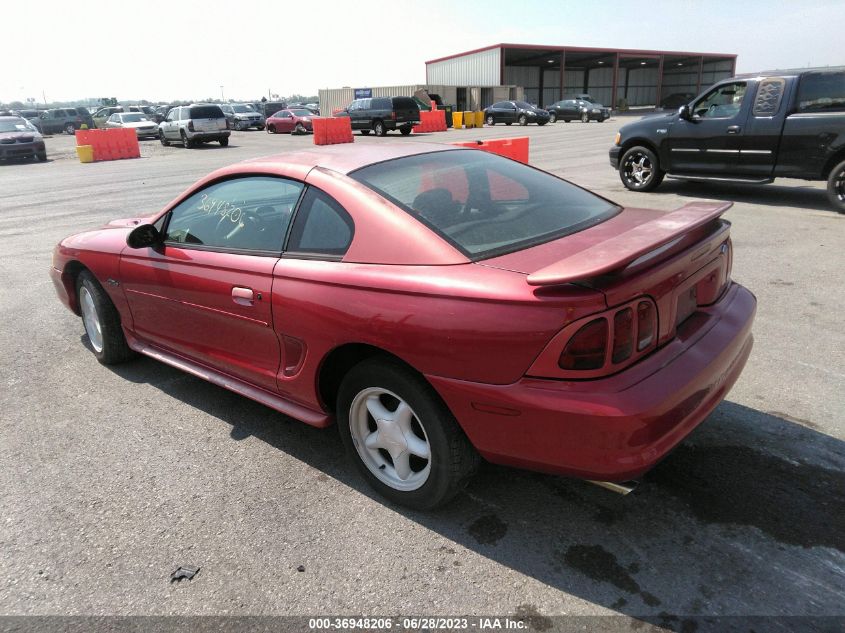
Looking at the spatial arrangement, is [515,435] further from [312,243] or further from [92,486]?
[92,486]

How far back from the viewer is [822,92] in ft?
27.5

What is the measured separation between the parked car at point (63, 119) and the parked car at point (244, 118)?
38.7 ft

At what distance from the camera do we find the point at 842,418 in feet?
10.8

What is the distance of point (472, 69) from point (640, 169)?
4538 cm

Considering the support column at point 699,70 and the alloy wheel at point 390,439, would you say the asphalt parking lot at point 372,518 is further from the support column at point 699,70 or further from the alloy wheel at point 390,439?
the support column at point 699,70

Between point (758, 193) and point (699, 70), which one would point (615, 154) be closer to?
point (758, 193)

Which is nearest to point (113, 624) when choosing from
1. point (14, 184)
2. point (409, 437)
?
point (409, 437)

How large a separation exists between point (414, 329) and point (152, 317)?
221 cm

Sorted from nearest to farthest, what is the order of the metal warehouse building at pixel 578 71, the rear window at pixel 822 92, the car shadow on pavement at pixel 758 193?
the rear window at pixel 822 92, the car shadow on pavement at pixel 758 193, the metal warehouse building at pixel 578 71

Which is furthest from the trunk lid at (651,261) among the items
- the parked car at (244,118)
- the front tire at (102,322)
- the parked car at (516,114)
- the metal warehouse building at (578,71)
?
the metal warehouse building at (578,71)

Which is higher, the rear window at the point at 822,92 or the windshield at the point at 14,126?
the rear window at the point at 822,92

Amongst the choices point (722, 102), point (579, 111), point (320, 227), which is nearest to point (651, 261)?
point (320, 227)

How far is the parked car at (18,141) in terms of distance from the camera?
74.1 ft

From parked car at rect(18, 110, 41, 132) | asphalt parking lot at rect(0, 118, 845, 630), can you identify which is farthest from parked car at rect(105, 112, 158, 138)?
asphalt parking lot at rect(0, 118, 845, 630)
